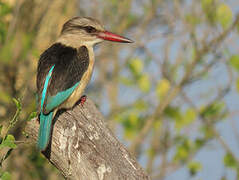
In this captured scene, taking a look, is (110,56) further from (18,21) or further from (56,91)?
(56,91)

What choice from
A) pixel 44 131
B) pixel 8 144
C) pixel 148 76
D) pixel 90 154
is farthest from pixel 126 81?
pixel 8 144

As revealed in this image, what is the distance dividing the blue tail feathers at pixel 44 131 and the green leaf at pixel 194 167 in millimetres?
3253

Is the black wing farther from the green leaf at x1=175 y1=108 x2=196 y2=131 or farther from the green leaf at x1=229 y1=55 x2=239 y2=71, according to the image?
the green leaf at x1=175 y1=108 x2=196 y2=131

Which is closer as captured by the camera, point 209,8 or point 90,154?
point 90,154

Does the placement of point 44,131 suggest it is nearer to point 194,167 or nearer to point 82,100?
point 82,100

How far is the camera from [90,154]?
319 cm

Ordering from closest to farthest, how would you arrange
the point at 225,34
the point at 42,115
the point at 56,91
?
the point at 42,115, the point at 56,91, the point at 225,34

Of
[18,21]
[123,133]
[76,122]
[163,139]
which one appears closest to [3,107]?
[18,21]

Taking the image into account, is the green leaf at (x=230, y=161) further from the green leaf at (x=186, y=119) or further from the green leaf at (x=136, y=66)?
the green leaf at (x=136, y=66)

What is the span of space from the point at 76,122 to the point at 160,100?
319 centimetres

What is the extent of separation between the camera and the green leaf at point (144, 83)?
666 centimetres

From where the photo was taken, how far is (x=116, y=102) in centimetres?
773

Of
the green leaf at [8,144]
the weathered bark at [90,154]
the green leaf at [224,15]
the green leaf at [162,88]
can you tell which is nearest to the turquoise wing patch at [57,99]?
the weathered bark at [90,154]

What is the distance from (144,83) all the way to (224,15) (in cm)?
137
